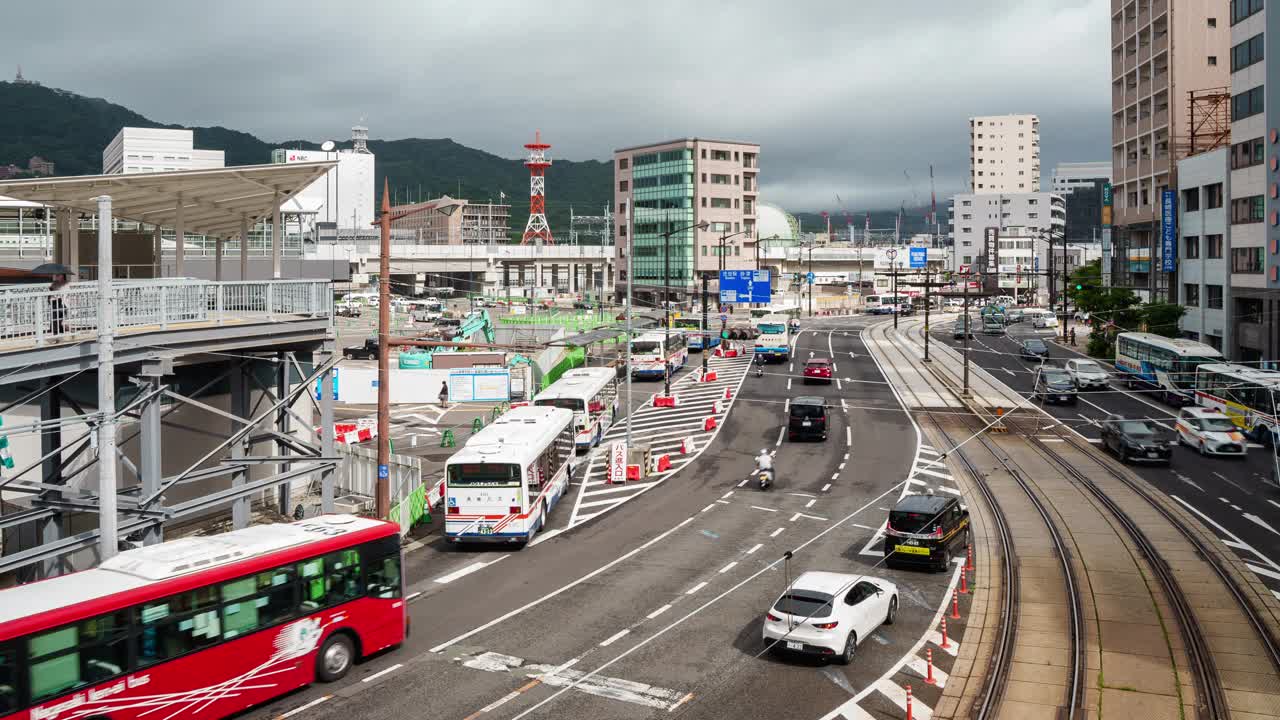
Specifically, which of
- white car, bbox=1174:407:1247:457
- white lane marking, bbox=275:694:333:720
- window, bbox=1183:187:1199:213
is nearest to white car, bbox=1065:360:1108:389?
white car, bbox=1174:407:1247:457

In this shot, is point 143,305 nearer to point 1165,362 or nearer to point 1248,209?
point 1165,362

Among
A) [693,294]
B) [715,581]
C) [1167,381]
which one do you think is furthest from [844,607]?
[693,294]

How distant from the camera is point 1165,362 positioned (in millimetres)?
53188

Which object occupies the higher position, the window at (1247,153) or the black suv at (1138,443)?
the window at (1247,153)

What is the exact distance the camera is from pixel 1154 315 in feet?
234

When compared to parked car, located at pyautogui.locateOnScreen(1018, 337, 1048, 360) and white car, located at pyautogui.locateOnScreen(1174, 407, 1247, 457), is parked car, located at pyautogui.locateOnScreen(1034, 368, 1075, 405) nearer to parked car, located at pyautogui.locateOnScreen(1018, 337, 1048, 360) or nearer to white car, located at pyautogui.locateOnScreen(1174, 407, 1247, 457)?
white car, located at pyautogui.locateOnScreen(1174, 407, 1247, 457)

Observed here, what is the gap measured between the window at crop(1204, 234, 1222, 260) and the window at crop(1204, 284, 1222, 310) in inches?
78.7

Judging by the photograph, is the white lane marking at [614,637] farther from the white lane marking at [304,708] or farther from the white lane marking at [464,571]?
the white lane marking at [464,571]

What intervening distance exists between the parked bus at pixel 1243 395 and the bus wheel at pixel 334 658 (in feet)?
117

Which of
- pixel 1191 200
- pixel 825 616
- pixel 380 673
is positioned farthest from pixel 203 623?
pixel 1191 200

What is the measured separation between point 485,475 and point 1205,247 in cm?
6159

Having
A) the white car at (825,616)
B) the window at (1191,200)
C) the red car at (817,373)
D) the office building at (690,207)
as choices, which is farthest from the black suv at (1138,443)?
the office building at (690,207)

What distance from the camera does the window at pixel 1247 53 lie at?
60166 millimetres

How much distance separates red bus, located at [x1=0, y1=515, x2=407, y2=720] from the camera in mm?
14164
